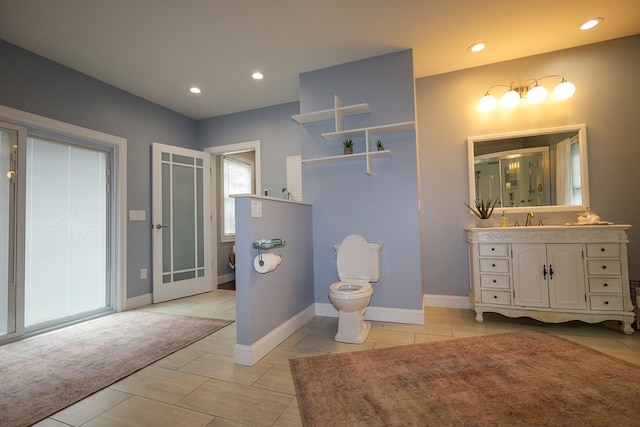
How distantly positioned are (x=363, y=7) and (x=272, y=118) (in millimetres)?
2066

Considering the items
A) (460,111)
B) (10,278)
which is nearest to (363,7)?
(460,111)

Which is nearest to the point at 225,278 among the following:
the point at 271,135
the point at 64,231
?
the point at 64,231

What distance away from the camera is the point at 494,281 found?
8.74 feet

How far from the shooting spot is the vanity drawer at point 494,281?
263 cm

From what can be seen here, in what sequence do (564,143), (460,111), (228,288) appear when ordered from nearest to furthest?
(564,143) < (460,111) < (228,288)

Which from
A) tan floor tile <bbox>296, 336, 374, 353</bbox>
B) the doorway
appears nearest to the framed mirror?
tan floor tile <bbox>296, 336, 374, 353</bbox>

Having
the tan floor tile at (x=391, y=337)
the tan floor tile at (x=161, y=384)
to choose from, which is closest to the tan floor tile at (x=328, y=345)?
the tan floor tile at (x=391, y=337)

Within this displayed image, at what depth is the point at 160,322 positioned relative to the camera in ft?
9.63

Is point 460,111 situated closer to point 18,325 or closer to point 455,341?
point 455,341

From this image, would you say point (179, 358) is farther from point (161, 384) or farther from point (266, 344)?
point (266, 344)

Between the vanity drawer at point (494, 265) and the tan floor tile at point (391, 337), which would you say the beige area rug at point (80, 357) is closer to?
the tan floor tile at point (391, 337)

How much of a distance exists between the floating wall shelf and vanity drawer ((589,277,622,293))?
195cm

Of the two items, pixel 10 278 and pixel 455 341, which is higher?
pixel 10 278

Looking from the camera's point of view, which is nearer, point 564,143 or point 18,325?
point 18,325
